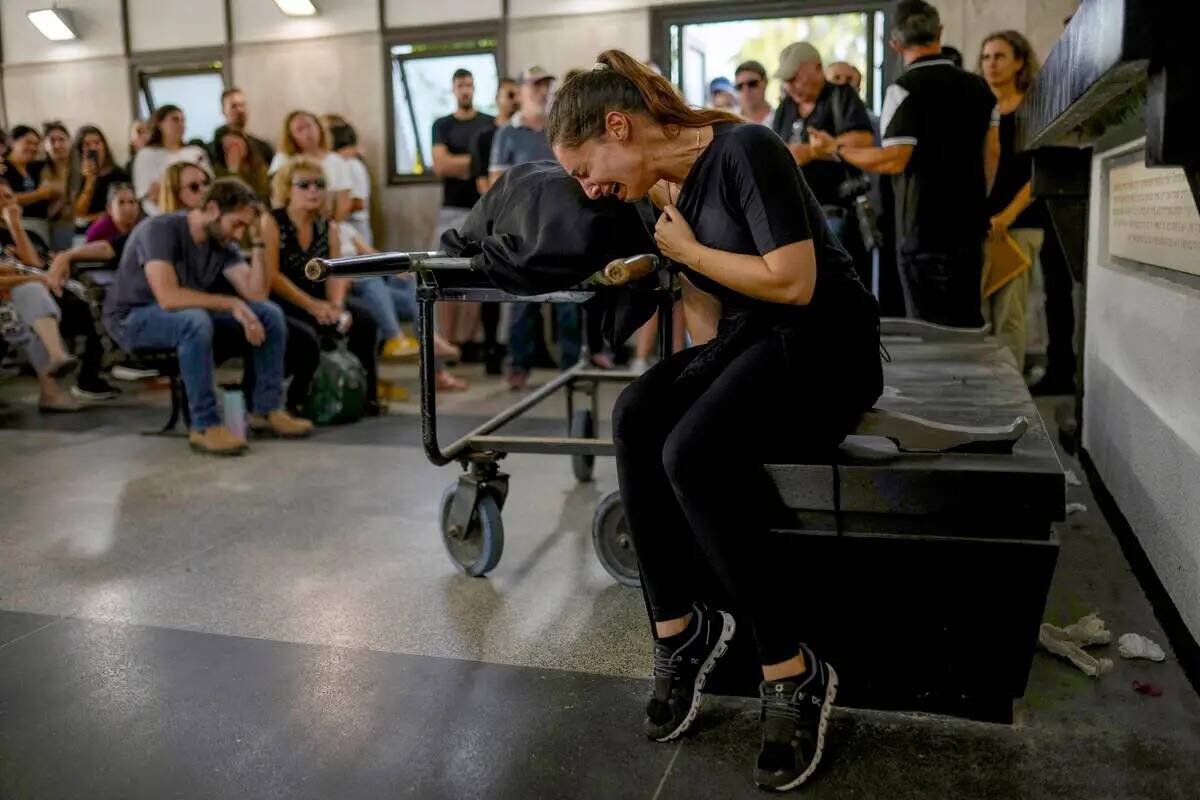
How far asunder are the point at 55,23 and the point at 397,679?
29.2 feet

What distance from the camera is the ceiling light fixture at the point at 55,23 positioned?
9453mm

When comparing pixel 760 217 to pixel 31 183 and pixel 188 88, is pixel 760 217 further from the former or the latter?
pixel 188 88

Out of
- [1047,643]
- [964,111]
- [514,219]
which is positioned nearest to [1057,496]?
[1047,643]

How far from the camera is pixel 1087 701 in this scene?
231cm

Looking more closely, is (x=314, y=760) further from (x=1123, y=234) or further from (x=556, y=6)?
(x=556, y=6)

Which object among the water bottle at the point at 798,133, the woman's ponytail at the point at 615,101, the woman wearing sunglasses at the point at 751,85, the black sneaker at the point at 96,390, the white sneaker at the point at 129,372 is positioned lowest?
the black sneaker at the point at 96,390

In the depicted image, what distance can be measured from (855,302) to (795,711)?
0.76 meters

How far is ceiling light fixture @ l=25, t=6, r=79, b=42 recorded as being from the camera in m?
9.45

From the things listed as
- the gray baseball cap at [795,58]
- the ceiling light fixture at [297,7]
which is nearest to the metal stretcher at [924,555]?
the gray baseball cap at [795,58]

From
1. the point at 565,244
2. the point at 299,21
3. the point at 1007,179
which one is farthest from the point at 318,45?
the point at 565,244

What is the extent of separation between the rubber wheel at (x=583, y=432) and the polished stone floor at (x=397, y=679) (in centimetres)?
14

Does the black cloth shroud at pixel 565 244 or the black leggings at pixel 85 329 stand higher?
the black cloth shroud at pixel 565 244

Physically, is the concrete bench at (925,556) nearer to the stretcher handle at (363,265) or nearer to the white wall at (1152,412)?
the white wall at (1152,412)

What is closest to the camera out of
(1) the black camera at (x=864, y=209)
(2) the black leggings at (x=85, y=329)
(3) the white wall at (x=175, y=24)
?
(1) the black camera at (x=864, y=209)
